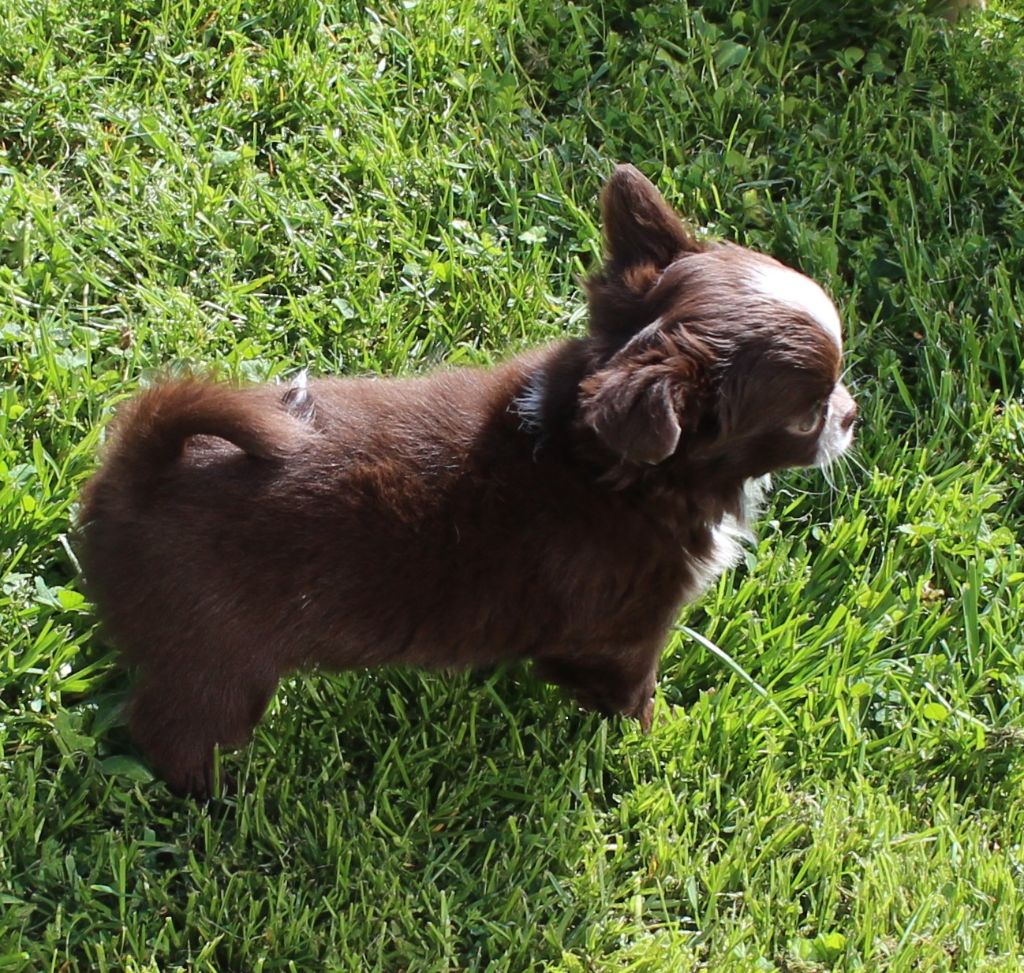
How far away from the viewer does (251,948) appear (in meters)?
2.76

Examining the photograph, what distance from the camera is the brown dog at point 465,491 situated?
2557mm

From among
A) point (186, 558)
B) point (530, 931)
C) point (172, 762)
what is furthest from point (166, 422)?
point (530, 931)

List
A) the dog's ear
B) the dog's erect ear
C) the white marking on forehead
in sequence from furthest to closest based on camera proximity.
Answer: the dog's erect ear
the white marking on forehead
the dog's ear

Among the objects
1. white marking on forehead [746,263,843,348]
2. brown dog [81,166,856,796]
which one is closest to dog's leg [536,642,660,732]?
brown dog [81,166,856,796]

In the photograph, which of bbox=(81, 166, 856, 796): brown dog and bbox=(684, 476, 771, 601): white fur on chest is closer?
bbox=(81, 166, 856, 796): brown dog

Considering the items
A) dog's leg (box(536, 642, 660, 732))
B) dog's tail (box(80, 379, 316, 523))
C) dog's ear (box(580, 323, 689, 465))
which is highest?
dog's ear (box(580, 323, 689, 465))

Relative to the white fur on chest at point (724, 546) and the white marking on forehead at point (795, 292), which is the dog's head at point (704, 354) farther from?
the white fur on chest at point (724, 546)

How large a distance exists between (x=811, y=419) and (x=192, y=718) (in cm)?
144

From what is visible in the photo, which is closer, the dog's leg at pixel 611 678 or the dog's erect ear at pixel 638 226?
the dog's erect ear at pixel 638 226

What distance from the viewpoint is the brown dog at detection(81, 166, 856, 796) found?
256cm

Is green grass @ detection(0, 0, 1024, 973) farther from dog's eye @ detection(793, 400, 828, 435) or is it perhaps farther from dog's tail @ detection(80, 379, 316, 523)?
dog's eye @ detection(793, 400, 828, 435)

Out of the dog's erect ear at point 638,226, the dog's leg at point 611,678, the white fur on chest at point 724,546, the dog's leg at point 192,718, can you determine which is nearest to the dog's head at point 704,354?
the dog's erect ear at point 638,226

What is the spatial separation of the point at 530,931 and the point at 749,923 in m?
0.49

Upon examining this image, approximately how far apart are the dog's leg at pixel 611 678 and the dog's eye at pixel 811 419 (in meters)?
0.61
